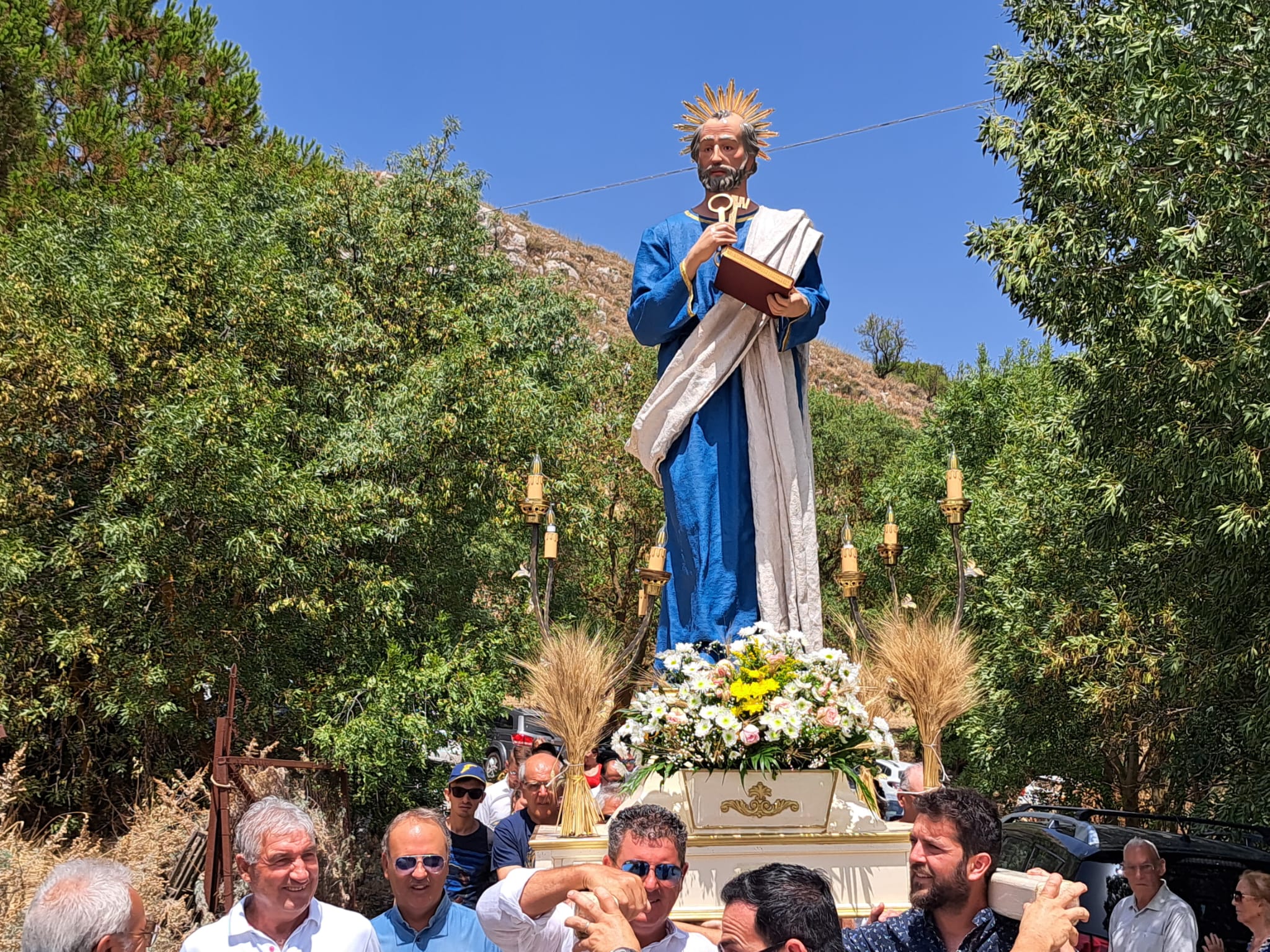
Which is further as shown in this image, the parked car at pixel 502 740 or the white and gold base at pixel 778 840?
the parked car at pixel 502 740

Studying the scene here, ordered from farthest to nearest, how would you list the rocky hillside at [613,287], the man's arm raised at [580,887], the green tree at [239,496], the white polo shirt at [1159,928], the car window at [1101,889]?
the rocky hillside at [613,287]
the green tree at [239,496]
the car window at [1101,889]
the white polo shirt at [1159,928]
the man's arm raised at [580,887]

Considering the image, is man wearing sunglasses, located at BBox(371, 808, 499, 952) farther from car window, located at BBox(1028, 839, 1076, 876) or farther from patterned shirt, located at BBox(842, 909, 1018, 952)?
car window, located at BBox(1028, 839, 1076, 876)

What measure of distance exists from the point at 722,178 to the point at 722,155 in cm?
13

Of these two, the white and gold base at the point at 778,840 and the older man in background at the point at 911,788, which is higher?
the older man in background at the point at 911,788

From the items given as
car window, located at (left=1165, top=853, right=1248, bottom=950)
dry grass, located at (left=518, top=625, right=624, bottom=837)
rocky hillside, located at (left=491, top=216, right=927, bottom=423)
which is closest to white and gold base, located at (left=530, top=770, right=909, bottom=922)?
dry grass, located at (left=518, top=625, right=624, bottom=837)

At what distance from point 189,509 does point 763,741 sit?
8751mm

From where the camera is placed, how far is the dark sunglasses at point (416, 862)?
12.1ft

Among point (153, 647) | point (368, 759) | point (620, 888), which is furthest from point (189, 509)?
point (620, 888)

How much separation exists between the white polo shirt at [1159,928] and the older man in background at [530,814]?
9.51 feet

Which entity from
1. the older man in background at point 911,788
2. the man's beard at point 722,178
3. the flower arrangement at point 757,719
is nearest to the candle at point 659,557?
the older man in background at point 911,788

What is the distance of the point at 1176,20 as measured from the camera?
8.39 meters

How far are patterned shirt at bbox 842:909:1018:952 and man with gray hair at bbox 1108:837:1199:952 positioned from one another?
3.21m

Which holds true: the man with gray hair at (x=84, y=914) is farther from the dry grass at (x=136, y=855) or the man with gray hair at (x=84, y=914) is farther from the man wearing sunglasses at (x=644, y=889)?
the dry grass at (x=136, y=855)

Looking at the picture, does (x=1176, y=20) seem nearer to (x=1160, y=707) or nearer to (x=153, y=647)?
(x=1160, y=707)
